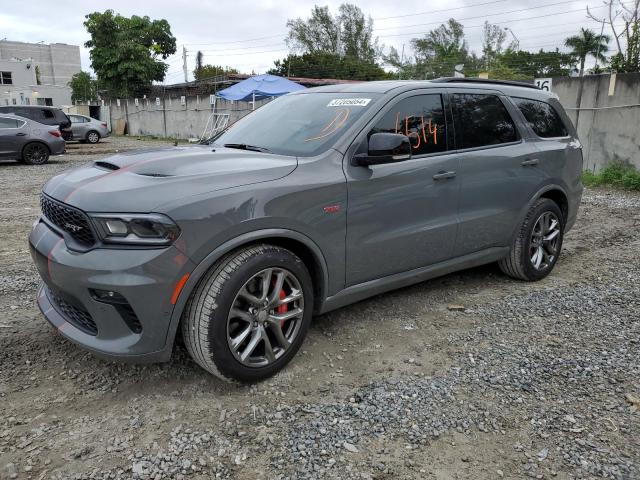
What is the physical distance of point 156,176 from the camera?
287 cm

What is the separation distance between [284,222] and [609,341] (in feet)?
8.07

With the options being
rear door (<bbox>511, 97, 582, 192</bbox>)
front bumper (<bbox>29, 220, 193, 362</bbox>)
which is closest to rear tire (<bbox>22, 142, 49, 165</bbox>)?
front bumper (<bbox>29, 220, 193, 362</bbox>)

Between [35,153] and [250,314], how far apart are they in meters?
14.1

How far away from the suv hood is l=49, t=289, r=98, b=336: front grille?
572 mm

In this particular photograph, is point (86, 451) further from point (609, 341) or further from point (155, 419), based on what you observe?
point (609, 341)

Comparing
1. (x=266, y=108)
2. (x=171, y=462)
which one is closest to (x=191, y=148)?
(x=266, y=108)

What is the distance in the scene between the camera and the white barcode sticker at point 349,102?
365 centimetres

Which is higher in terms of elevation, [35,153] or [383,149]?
[383,149]

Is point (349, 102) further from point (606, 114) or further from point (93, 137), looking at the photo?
point (93, 137)

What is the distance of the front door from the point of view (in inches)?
134

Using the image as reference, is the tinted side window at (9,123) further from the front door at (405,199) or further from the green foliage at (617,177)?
the green foliage at (617,177)

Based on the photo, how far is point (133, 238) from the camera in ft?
8.62

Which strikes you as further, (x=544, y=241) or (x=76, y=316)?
(x=544, y=241)

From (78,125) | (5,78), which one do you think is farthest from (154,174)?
(5,78)
